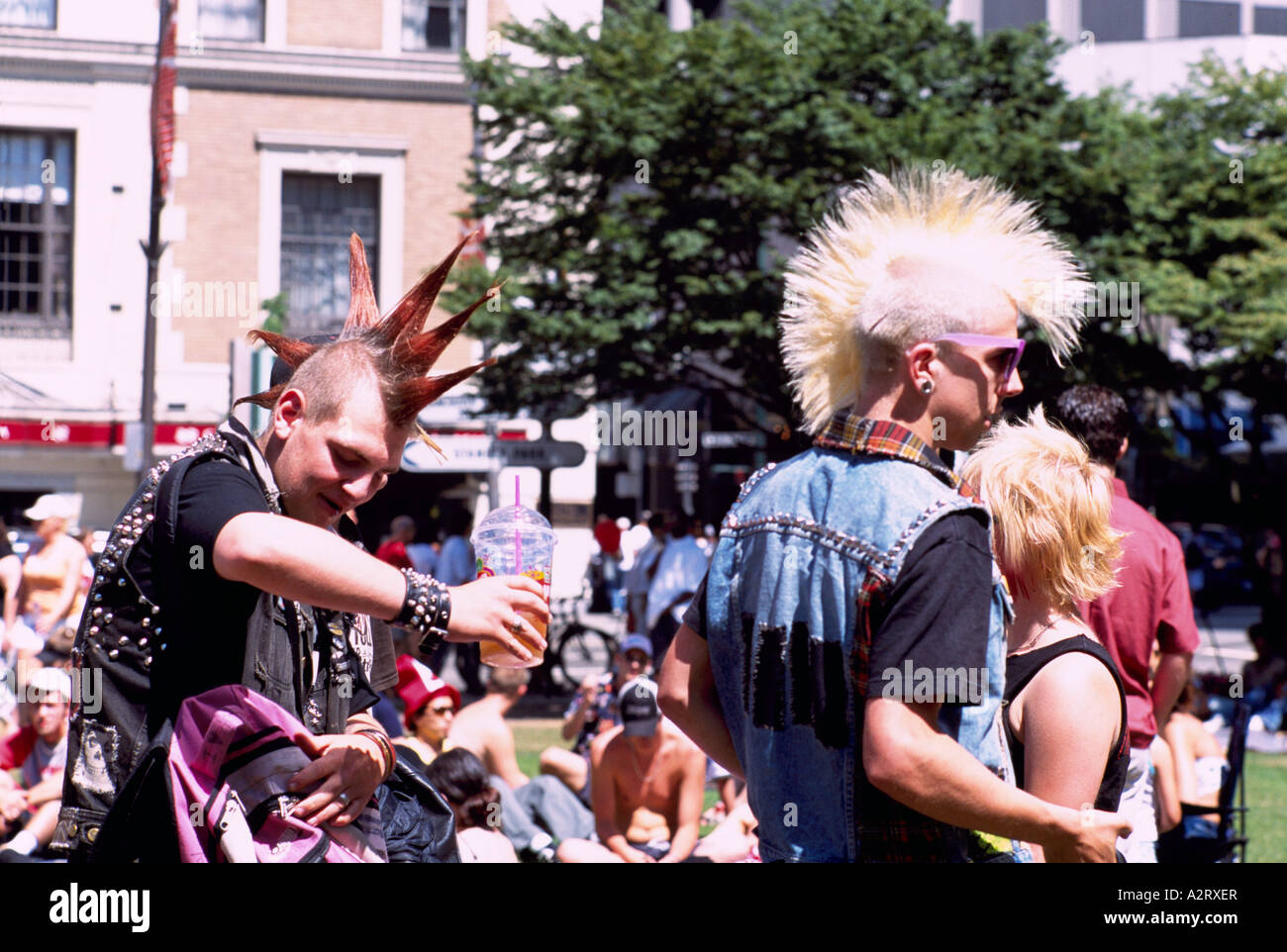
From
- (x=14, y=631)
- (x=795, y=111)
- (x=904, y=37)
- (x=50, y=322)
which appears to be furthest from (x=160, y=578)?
(x=50, y=322)

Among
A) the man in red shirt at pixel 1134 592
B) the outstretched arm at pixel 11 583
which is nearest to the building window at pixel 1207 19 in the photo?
the outstretched arm at pixel 11 583

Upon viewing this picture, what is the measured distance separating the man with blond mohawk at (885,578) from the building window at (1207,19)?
33674 mm

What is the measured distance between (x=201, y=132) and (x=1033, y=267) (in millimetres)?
24669

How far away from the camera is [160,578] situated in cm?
246

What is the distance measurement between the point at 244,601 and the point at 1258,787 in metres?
10.3

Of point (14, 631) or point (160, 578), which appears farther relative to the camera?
point (14, 631)

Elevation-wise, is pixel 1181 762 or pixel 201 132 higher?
pixel 201 132

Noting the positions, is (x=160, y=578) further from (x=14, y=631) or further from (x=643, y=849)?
(x=14, y=631)

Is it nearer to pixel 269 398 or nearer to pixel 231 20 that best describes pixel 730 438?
pixel 231 20

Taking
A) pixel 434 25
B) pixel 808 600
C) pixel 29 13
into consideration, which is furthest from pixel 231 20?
pixel 808 600

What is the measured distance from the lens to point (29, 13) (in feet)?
80.4

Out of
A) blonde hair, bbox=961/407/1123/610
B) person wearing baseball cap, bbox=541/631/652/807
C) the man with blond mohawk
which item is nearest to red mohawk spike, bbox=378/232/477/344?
the man with blond mohawk

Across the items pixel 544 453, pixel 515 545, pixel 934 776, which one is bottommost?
pixel 544 453

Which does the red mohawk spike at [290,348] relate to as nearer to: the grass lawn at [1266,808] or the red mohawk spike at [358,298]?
the red mohawk spike at [358,298]
